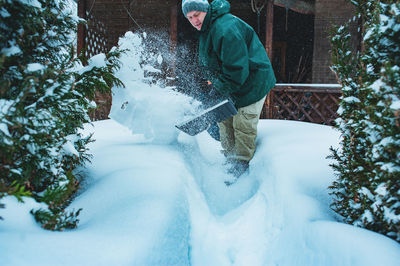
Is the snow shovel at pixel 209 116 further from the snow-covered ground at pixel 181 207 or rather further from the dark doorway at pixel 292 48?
the dark doorway at pixel 292 48

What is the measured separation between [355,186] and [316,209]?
28cm

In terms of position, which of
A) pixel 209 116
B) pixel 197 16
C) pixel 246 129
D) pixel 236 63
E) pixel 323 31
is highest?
pixel 323 31

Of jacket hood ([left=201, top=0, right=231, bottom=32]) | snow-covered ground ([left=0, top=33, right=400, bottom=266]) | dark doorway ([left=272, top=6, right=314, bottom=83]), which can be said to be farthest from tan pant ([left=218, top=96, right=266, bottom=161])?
dark doorway ([left=272, top=6, right=314, bottom=83])

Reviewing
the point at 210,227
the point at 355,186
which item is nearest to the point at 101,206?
the point at 210,227

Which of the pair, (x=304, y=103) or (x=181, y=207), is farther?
(x=304, y=103)

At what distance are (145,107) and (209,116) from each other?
0.69 m

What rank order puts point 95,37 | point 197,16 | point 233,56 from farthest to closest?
point 95,37 < point 197,16 < point 233,56

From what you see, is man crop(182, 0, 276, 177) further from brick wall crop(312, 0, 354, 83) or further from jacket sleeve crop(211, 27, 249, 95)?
brick wall crop(312, 0, 354, 83)

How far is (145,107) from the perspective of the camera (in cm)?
305

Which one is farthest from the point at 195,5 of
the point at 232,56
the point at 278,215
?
the point at 278,215

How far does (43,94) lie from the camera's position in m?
1.46

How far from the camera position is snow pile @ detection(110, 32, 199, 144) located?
9.64 feet

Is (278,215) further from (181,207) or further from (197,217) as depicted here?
(181,207)

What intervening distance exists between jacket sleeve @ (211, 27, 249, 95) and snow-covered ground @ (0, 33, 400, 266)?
582 mm
